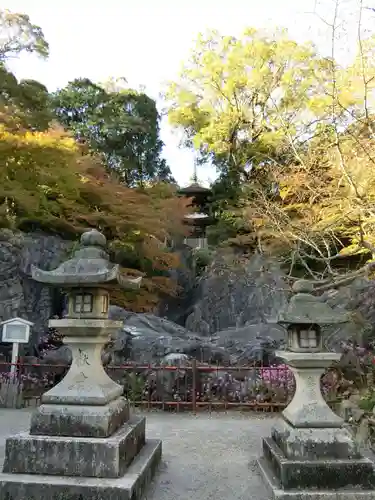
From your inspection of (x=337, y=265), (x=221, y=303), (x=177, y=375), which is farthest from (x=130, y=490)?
(x=337, y=265)

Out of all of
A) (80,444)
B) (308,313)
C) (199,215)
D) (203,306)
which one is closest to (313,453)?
(308,313)

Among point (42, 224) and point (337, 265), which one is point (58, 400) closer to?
point (42, 224)

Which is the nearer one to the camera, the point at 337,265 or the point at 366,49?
the point at 366,49

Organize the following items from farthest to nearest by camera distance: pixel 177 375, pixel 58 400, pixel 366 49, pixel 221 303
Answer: pixel 221 303 → pixel 177 375 → pixel 366 49 → pixel 58 400

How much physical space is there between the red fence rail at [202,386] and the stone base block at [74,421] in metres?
4.27

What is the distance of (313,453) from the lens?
405cm

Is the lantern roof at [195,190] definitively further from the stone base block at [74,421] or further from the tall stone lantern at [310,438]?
the stone base block at [74,421]

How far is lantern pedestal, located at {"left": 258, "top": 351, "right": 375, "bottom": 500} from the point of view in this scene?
12.8ft

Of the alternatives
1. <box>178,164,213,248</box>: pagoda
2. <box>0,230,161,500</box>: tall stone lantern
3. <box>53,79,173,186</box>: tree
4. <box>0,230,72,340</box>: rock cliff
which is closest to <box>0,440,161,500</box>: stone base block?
<box>0,230,161,500</box>: tall stone lantern

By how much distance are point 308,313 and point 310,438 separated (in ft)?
3.88

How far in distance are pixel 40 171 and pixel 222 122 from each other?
9.68 m

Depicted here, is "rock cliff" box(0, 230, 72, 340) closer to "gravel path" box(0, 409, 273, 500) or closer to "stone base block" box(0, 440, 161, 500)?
"gravel path" box(0, 409, 273, 500)

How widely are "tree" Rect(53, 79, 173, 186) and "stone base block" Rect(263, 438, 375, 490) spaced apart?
19450mm

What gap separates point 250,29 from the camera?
19406 mm
